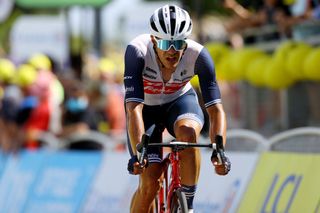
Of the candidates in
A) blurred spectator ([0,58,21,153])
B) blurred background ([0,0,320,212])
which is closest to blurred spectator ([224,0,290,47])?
blurred background ([0,0,320,212])

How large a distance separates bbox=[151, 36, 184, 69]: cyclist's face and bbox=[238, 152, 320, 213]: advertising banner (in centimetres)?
176

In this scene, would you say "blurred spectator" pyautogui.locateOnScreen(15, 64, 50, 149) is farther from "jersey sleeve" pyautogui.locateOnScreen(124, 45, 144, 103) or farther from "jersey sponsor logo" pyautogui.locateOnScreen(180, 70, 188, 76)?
"jersey sleeve" pyautogui.locateOnScreen(124, 45, 144, 103)

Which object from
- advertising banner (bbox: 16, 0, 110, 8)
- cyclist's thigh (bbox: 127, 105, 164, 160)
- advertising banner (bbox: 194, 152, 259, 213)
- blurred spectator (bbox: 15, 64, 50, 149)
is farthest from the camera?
advertising banner (bbox: 16, 0, 110, 8)

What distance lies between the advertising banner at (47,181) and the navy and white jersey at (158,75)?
4539 mm

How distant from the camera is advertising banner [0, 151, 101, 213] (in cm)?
1358

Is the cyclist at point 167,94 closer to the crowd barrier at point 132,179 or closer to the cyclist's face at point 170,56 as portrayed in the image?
the cyclist's face at point 170,56

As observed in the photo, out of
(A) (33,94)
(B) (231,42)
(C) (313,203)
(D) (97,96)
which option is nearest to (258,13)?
(B) (231,42)

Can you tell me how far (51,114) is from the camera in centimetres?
1594

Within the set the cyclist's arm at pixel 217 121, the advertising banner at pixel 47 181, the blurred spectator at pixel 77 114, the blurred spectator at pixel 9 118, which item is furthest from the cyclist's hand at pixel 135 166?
the blurred spectator at pixel 9 118

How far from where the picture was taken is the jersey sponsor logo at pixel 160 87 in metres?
8.98

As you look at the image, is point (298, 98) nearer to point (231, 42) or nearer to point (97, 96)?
point (231, 42)

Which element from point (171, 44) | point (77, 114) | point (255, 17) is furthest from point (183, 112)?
point (77, 114)

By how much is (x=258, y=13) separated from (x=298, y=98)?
152 cm

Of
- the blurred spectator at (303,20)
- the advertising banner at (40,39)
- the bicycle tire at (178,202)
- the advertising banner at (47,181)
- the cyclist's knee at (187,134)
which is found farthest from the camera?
the advertising banner at (40,39)
